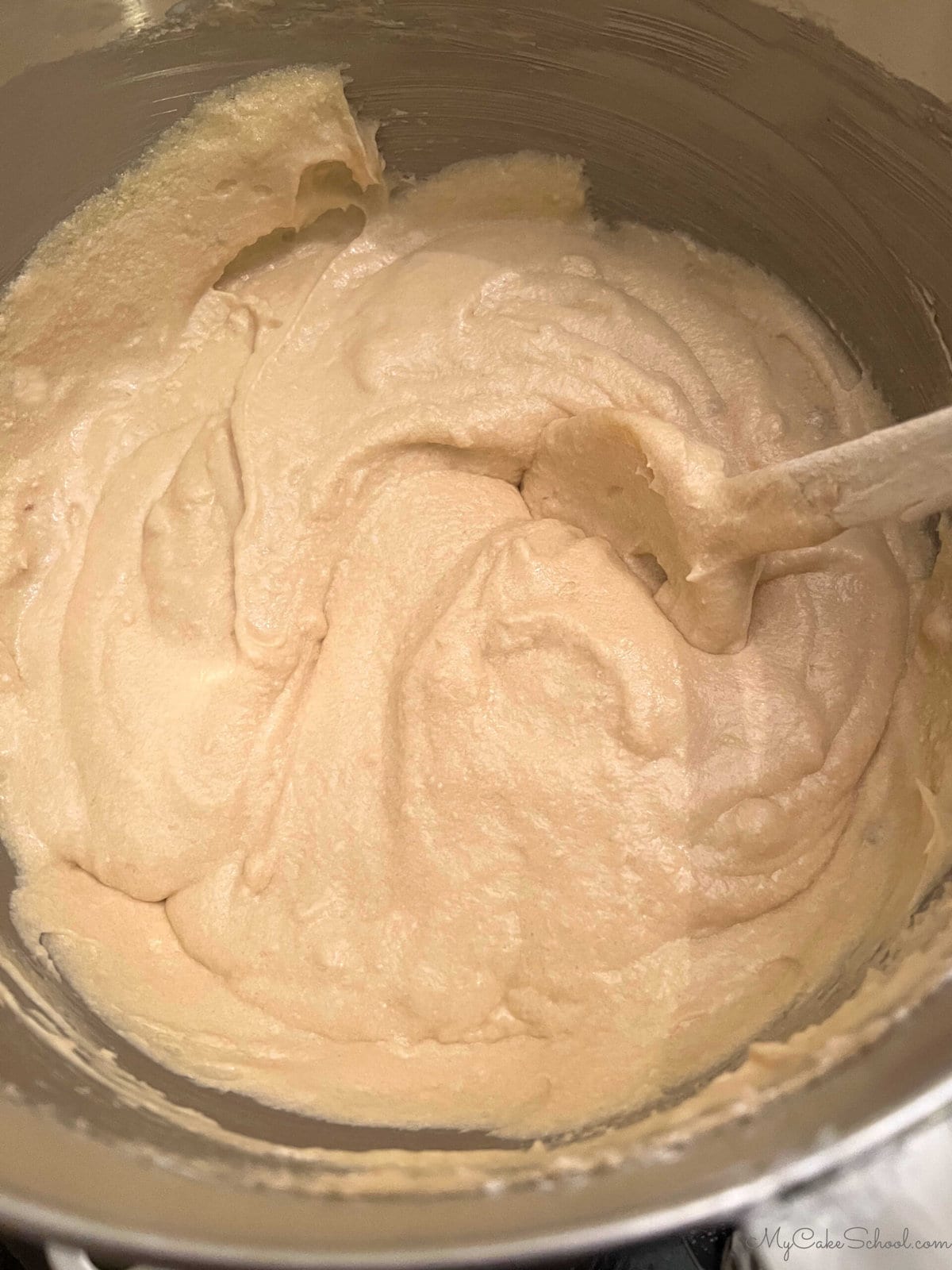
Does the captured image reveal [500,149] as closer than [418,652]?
No

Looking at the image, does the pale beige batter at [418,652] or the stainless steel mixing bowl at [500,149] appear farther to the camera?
the pale beige batter at [418,652]

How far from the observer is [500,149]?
2.11 meters

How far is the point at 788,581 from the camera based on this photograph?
1859mm

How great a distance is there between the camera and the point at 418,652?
71.2 inches

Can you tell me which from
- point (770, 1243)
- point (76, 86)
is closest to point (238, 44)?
point (76, 86)

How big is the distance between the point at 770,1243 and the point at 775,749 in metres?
0.81

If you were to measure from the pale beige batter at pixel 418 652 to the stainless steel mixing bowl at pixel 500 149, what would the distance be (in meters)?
0.07

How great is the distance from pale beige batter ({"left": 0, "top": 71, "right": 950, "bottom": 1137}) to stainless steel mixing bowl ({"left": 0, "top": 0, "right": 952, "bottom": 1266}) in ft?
0.24

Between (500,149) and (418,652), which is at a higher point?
(500,149)

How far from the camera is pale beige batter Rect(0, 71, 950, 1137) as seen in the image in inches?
64.6

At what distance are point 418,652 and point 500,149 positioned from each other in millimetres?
1223

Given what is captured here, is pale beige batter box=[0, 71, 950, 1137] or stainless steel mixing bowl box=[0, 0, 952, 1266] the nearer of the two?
stainless steel mixing bowl box=[0, 0, 952, 1266]

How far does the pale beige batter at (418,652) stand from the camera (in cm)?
164

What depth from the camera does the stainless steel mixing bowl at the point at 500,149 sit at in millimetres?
1101
